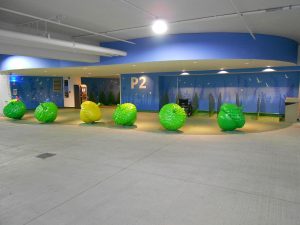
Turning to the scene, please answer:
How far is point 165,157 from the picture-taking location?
5.13 m

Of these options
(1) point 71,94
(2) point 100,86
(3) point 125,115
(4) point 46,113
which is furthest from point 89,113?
(2) point 100,86

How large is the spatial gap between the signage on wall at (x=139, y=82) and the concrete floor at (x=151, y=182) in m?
8.12

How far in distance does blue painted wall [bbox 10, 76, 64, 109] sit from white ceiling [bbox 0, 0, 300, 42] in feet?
33.9

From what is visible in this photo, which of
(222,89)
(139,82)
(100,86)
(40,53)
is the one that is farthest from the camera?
(100,86)

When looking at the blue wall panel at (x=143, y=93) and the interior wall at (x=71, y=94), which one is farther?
the interior wall at (x=71, y=94)

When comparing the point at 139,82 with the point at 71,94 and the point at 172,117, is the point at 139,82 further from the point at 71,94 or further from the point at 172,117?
the point at 172,117

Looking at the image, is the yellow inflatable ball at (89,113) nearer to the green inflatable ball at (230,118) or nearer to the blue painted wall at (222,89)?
the green inflatable ball at (230,118)

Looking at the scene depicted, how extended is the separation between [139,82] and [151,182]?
11.2 meters

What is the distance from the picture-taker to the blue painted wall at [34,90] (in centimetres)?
1576

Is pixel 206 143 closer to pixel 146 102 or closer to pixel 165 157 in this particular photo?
pixel 165 157

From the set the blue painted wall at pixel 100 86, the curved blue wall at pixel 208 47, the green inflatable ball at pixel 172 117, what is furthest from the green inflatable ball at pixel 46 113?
the blue painted wall at pixel 100 86

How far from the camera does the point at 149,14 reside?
17.5 ft

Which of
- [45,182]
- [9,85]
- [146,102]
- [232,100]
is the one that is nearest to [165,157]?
[45,182]

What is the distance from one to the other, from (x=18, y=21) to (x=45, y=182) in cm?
451
